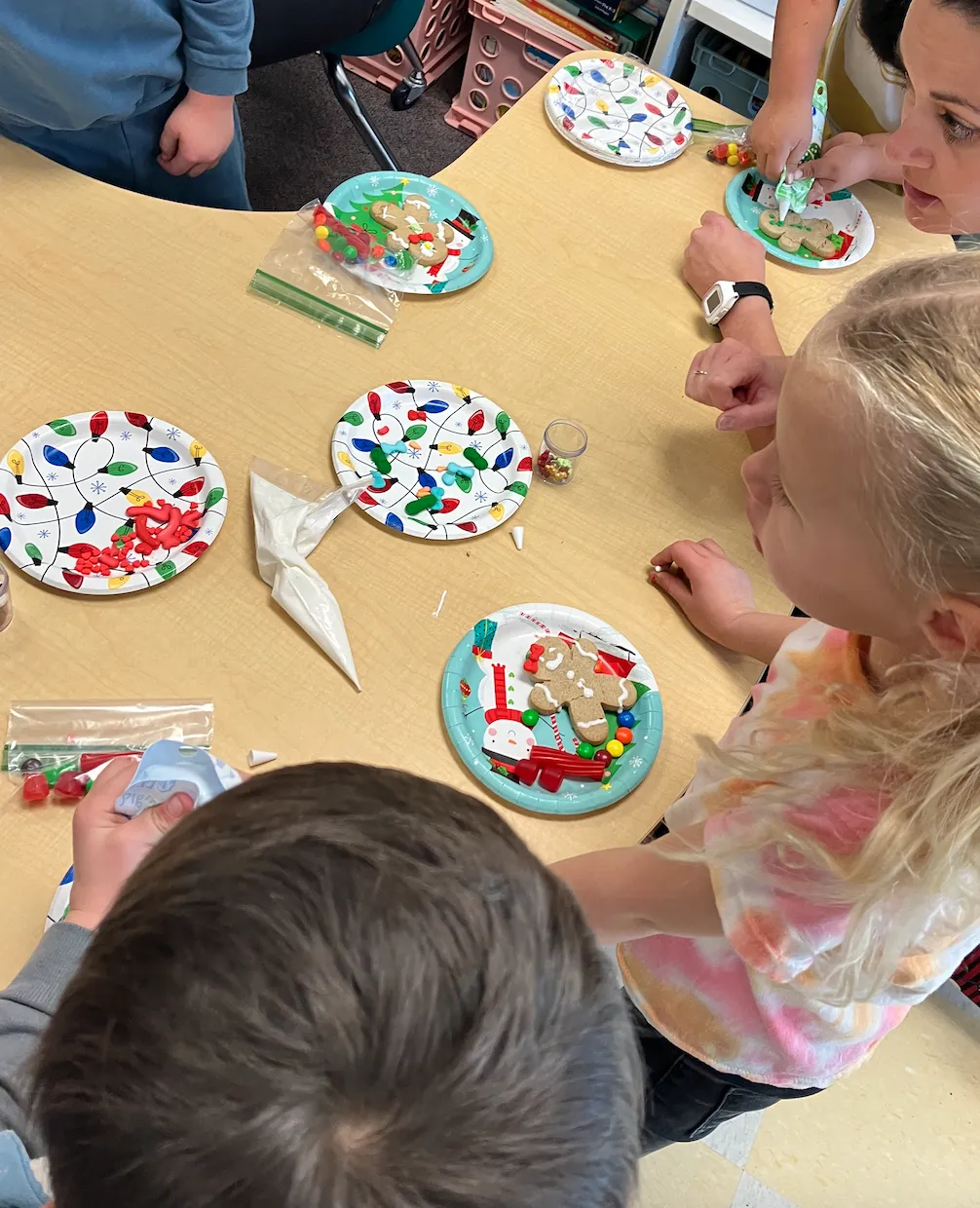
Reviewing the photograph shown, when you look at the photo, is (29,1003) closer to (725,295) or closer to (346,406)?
(346,406)

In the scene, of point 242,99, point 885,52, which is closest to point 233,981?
point 885,52

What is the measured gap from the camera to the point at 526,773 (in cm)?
78

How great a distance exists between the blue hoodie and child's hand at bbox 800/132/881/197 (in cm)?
76

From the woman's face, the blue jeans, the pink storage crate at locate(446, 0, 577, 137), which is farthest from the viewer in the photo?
the pink storage crate at locate(446, 0, 577, 137)

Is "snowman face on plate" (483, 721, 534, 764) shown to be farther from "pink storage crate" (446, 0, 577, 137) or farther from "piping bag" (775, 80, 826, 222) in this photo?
"pink storage crate" (446, 0, 577, 137)

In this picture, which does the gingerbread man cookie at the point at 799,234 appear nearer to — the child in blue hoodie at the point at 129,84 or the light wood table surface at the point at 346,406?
the light wood table surface at the point at 346,406

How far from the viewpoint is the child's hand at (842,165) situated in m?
1.23

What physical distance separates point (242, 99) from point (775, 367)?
1.79m

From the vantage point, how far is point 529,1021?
0.34 metres

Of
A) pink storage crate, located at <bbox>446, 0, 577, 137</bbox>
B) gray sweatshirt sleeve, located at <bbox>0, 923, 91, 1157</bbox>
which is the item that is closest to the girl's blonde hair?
gray sweatshirt sleeve, located at <bbox>0, 923, 91, 1157</bbox>

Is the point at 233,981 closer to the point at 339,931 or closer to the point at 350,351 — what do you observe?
the point at 339,931

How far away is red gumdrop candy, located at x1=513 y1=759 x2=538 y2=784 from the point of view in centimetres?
78

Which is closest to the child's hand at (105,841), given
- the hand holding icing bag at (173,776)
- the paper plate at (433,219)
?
the hand holding icing bag at (173,776)

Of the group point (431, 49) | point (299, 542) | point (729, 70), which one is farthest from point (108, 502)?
point (431, 49)
